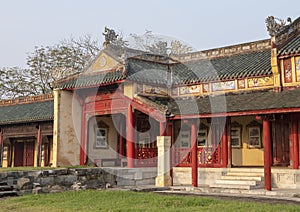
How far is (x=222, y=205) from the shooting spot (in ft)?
32.3

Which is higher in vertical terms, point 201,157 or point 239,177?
point 201,157

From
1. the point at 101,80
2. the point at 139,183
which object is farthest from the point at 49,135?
the point at 139,183

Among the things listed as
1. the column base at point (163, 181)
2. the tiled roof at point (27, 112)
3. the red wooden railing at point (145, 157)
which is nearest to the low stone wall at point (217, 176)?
the red wooden railing at point (145, 157)

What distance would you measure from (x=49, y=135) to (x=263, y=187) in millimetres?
12704

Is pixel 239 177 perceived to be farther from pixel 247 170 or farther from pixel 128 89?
pixel 128 89

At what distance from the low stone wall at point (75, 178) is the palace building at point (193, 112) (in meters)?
0.59

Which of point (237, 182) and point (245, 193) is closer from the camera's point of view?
point (245, 193)

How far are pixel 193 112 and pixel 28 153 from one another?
14629 millimetres

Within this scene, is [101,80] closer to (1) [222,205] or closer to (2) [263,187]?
(2) [263,187]

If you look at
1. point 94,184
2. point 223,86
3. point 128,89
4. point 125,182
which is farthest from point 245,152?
point 94,184

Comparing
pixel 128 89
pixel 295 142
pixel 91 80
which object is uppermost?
pixel 91 80

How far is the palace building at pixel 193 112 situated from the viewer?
15.2 meters

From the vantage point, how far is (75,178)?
50.5 ft

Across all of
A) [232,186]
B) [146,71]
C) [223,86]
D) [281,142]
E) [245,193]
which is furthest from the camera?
[146,71]
